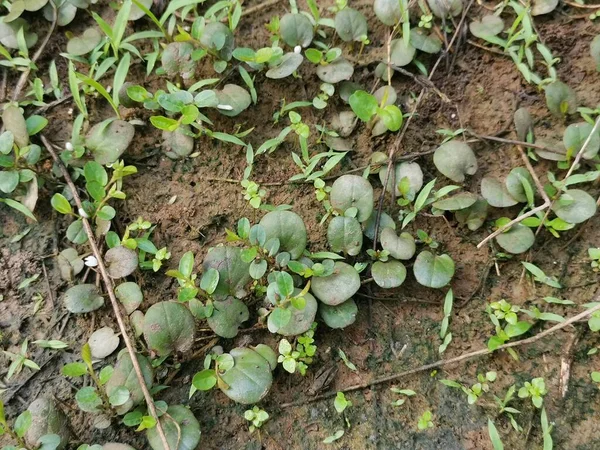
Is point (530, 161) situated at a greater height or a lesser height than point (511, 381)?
greater

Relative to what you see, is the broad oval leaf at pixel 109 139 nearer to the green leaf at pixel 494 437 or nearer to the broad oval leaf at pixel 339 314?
the broad oval leaf at pixel 339 314

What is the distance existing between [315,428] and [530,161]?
135cm

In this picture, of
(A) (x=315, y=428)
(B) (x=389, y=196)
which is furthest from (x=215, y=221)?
(A) (x=315, y=428)

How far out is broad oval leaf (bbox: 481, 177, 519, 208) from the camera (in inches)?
72.3

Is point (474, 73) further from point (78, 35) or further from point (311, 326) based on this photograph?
point (78, 35)

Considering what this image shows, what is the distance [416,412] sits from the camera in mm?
1655

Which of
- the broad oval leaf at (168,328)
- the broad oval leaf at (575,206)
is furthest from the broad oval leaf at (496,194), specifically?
the broad oval leaf at (168,328)

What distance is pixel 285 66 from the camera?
1987 mm

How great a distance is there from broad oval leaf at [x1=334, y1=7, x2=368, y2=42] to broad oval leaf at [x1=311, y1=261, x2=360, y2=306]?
3.45 ft

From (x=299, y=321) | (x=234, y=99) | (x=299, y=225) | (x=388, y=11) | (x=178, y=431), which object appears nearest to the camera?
(x=178, y=431)

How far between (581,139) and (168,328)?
1.71 metres

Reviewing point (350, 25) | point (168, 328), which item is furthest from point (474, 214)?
point (168, 328)

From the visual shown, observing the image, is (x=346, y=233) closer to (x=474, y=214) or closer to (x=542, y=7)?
(x=474, y=214)

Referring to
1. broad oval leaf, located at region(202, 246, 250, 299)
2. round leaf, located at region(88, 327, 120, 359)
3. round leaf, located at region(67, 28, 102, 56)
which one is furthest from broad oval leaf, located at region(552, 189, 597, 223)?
round leaf, located at region(67, 28, 102, 56)
